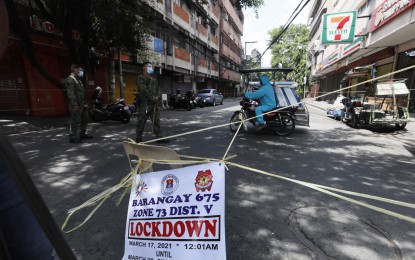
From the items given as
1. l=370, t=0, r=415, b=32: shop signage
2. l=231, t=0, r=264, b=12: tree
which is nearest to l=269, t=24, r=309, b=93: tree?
l=370, t=0, r=415, b=32: shop signage

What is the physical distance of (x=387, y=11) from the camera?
456 inches

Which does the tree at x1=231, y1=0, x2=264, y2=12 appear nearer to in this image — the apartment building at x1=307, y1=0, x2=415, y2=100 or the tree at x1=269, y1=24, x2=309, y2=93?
the apartment building at x1=307, y1=0, x2=415, y2=100

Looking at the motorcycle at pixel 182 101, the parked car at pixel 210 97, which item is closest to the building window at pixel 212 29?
the parked car at pixel 210 97

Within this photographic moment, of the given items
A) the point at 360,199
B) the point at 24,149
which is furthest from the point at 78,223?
the point at 24,149

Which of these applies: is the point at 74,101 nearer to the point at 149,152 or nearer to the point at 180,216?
the point at 149,152

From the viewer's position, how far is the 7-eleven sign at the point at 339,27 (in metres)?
15.2

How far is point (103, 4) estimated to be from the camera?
8477mm

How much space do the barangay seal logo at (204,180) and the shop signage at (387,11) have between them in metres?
11.7

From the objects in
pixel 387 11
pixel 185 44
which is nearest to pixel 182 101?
pixel 185 44

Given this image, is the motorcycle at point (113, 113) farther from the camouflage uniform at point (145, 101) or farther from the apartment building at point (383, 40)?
the apartment building at point (383, 40)

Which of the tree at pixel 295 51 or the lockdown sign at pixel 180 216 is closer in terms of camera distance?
the lockdown sign at pixel 180 216

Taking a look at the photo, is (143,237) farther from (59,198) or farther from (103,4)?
(103,4)

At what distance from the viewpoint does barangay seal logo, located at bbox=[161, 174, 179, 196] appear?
61.9 inches

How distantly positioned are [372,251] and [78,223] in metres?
2.79
